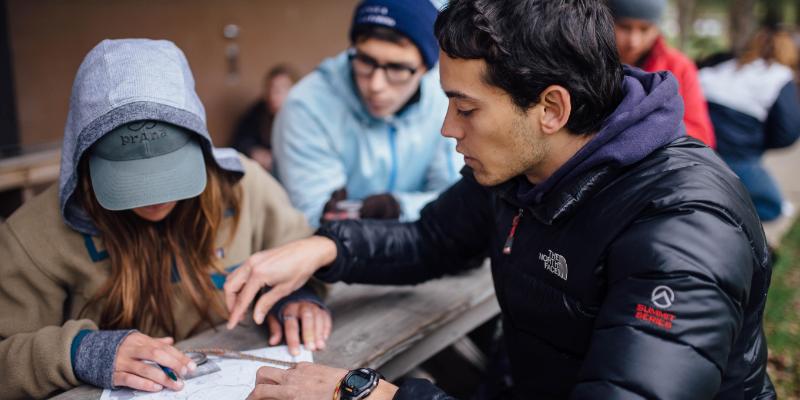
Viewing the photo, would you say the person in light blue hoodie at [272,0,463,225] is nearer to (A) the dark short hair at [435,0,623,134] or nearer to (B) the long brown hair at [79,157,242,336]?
(B) the long brown hair at [79,157,242,336]

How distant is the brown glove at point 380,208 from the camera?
102 inches

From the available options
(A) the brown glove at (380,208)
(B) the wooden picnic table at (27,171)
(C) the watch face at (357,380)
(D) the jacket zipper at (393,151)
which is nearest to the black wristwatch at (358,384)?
(C) the watch face at (357,380)

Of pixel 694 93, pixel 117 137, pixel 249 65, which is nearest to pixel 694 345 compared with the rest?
pixel 117 137

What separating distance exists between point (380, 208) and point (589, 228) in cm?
119

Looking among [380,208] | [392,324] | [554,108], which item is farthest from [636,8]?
[392,324]

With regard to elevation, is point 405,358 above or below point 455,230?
below

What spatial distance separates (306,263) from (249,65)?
3.72 metres

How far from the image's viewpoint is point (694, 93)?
11.1 feet

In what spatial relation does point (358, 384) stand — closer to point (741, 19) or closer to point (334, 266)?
point (334, 266)

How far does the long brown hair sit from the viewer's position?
1.82 metres

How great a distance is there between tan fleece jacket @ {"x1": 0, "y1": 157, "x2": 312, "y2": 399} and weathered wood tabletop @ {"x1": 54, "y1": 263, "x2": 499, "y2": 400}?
91 mm

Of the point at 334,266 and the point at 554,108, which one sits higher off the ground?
the point at 554,108

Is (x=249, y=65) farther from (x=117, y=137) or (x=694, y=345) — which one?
(x=694, y=345)

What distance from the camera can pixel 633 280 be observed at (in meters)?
1.32
